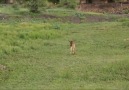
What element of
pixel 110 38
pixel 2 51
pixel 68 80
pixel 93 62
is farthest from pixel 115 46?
pixel 68 80

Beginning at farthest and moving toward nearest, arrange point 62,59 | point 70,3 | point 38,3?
point 70,3 < point 38,3 < point 62,59

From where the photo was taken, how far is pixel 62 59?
13734 millimetres

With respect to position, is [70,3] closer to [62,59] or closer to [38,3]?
[38,3]

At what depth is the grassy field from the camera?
10625 millimetres

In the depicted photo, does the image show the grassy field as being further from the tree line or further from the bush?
the bush

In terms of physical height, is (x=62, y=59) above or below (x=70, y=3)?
above

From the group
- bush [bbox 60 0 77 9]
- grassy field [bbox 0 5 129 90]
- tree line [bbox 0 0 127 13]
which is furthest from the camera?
bush [bbox 60 0 77 9]

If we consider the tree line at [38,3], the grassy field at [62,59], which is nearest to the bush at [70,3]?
the tree line at [38,3]

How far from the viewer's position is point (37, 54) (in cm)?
1472

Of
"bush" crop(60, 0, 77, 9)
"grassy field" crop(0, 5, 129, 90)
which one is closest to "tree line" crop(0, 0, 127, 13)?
"bush" crop(60, 0, 77, 9)

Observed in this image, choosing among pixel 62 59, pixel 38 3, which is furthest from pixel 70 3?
pixel 62 59

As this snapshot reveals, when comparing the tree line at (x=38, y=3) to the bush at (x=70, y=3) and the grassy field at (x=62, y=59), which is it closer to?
the bush at (x=70, y=3)

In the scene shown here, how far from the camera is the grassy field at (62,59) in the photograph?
34.9ft

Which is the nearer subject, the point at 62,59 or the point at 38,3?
the point at 62,59
